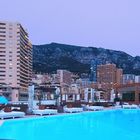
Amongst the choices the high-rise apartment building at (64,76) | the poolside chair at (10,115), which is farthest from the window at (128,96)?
the high-rise apartment building at (64,76)

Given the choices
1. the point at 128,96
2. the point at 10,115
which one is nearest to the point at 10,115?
the point at 10,115

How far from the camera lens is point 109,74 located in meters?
130

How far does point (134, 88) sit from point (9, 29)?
179 feet

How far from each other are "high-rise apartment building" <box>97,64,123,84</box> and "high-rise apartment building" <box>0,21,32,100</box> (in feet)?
111

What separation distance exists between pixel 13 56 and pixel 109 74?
144 ft

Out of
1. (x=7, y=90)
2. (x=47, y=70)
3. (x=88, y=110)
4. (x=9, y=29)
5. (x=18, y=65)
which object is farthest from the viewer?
Answer: (x=47, y=70)

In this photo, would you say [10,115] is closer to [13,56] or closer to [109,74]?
[13,56]

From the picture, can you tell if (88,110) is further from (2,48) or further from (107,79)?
(107,79)

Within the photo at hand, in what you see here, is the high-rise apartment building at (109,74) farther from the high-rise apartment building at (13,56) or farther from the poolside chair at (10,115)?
the poolside chair at (10,115)

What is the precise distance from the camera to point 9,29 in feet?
335

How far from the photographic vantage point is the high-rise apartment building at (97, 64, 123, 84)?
127m

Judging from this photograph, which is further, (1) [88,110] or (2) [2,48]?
(2) [2,48]

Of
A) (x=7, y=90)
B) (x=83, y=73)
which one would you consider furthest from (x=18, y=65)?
(x=83, y=73)

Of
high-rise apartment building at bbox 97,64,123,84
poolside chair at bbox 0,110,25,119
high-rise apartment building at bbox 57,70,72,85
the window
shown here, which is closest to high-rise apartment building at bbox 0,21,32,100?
high-rise apartment building at bbox 57,70,72,85
